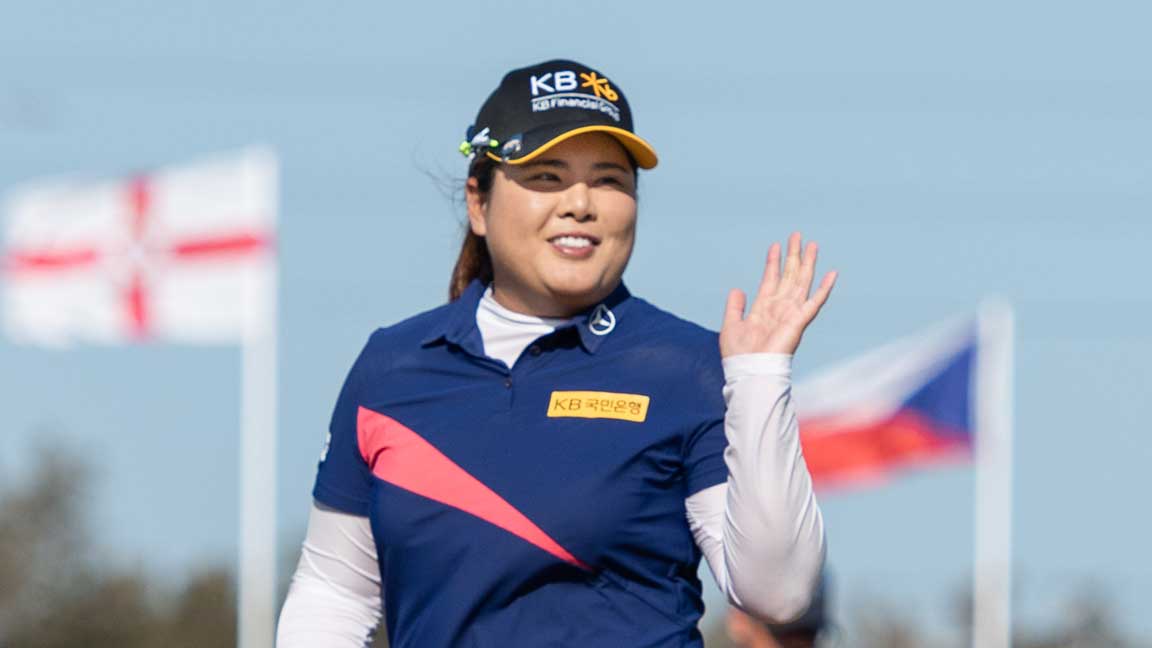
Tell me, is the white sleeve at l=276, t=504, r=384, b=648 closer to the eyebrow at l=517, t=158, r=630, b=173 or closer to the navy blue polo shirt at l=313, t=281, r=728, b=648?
the navy blue polo shirt at l=313, t=281, r=728, b=648

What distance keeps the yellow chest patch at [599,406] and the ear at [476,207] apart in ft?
1.50

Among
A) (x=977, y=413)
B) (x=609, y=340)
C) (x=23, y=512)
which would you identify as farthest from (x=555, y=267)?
(x=23, y=512)

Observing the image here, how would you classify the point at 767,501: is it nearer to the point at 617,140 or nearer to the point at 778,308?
the point at 778,308

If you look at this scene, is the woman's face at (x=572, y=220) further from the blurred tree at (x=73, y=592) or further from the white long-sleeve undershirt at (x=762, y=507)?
the blurred tree at (x=73, y=592)

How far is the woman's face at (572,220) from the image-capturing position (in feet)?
14.7

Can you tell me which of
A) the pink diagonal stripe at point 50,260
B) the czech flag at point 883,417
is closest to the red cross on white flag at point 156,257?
the pink diagonal stripe at point 50,260

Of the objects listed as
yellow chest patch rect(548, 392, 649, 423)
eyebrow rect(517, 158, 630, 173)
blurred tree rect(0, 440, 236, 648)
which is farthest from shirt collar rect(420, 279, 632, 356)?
blurred tree rect(0, 440, 236, 648)

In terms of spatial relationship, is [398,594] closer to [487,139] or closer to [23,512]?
[487,139]

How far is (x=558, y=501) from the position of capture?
4277 mm

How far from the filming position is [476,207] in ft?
15.6

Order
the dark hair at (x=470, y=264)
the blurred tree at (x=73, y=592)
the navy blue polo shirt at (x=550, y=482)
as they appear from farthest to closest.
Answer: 1. the blurred tree at (x=73, y=592)
2. the dark hair at (x=470, y=264)
3. the navy blue polo shirt at (x=550, y=482)

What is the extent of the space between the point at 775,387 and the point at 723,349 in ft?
0.51

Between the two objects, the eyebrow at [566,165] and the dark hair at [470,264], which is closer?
the eyebrow at [566,165]

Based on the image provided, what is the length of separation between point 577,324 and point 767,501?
0.58 metres
